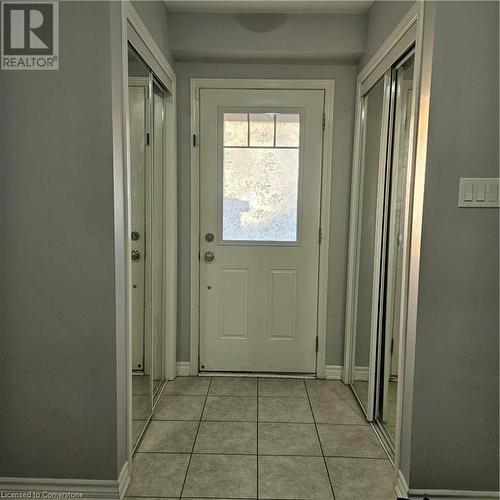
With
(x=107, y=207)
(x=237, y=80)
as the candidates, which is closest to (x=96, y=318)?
(x=107, y=207)

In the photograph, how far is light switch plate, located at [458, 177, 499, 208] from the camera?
5.20 ft

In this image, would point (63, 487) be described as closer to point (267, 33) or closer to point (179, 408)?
point (179, 408)

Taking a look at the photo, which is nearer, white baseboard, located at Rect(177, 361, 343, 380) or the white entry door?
the white entry door

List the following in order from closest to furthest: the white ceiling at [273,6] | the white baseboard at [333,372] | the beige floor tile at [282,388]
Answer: the white ceiling at [273,6], the beige floor tile at [282,388], the white baseboard at [333,372]

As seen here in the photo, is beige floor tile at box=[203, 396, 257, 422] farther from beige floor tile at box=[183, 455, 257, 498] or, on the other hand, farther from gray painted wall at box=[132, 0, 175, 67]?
gray painted wall at box=[132, 0, 175, 67]

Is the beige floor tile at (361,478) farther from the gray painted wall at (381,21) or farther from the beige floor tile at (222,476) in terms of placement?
the gray painted wall at (381,21)

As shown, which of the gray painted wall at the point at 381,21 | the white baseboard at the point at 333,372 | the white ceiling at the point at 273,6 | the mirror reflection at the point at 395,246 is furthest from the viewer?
the white baseboard at the point at 333,372

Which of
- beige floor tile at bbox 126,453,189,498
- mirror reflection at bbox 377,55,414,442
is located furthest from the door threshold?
beige floor tile at bbox 126,453,189,498

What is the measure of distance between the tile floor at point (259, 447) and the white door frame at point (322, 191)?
338 millimetres

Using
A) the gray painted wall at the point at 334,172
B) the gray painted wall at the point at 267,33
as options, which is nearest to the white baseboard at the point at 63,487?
the gray painted wall at the point at 334,172

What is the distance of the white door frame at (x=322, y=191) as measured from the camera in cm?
280

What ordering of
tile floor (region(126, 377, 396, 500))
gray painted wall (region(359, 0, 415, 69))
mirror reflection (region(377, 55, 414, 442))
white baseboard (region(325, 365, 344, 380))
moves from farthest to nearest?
white baseboard (region(325, 365, 344, 380))
mirror reflection (region(377, 55, 414, 442))
gray painted wall (region(359, 0, 415, 69))
tile floor (region(126, 377, 396, 500))

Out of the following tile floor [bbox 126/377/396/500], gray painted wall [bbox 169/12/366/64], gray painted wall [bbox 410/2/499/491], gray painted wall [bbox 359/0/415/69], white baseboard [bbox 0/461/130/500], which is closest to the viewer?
gray painted wall [bbox 410/2/499/491]

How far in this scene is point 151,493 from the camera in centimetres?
176
